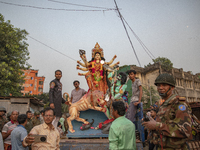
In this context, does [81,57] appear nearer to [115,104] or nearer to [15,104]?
[115,104]

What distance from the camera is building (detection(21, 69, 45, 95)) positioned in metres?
53.9

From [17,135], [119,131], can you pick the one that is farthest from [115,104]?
[17,135]

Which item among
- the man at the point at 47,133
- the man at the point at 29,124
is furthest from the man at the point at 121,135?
the man at the point at 29,124

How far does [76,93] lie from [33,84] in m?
54.0

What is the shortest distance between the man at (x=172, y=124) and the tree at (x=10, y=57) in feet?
44.6

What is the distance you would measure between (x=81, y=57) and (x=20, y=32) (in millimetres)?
12872

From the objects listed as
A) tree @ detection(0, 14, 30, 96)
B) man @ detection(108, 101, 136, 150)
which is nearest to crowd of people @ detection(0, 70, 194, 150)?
man @ detection(108, 101, 136, 150)

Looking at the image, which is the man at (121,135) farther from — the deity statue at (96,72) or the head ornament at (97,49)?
the head ornament at (97,49)

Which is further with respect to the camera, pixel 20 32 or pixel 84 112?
pixel 20 32

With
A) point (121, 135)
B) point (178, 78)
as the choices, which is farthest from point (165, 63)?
point (121, 135)

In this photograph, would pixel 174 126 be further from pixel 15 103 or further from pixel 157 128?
pixel 15 103

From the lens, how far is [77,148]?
417 centimetres

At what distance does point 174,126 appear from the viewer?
6.79ft

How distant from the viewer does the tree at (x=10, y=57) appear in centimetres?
1346
